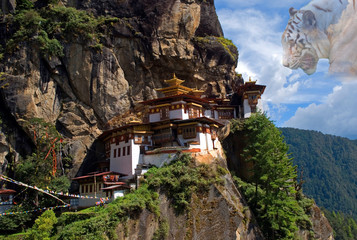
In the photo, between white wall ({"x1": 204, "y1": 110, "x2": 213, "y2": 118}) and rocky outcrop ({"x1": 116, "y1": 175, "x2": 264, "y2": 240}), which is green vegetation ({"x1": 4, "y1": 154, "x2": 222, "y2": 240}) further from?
white wall ({"x1": 204, "y1": 110, "x2": 213, "y2": 118})

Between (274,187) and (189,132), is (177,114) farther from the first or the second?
(274,187)

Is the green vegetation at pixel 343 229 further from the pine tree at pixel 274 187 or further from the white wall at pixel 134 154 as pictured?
the white wall at pixel 134 154

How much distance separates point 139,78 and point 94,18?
36.0 feet

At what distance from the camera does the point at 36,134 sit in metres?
38.6

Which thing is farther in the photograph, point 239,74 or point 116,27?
point 239,74

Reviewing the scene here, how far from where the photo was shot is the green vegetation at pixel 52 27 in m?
42.4

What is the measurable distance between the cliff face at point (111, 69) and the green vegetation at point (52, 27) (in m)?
0.87

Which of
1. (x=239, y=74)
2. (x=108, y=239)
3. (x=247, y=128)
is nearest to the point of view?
(x=108, y=239)

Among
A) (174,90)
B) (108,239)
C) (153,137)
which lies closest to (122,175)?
(153,137)

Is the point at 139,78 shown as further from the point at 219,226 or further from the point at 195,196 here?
the point at 219,226

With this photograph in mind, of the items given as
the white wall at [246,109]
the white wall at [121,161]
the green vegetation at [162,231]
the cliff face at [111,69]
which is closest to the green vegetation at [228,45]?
the cliff face at [111,69]

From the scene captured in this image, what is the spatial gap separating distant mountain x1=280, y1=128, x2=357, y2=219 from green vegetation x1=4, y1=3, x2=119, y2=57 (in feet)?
461

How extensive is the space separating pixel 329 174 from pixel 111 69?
16718cm

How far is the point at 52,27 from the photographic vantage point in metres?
45.2
